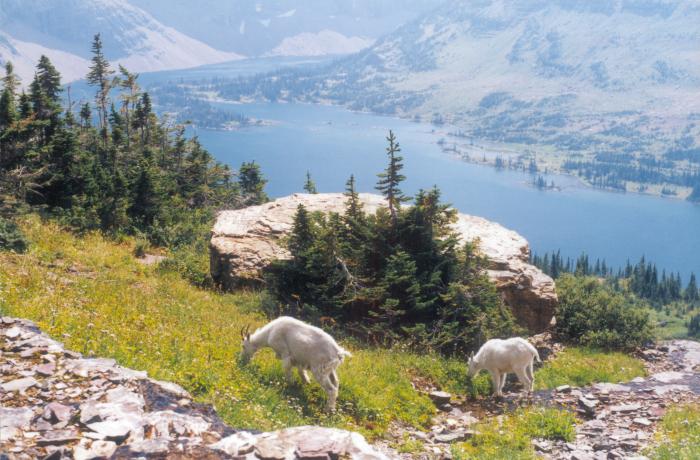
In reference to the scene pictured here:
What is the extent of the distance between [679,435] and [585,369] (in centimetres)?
636

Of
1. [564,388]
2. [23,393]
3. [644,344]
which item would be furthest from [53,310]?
[644,344]

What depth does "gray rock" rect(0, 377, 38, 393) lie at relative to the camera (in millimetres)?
6801

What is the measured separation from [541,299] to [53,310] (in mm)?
13625

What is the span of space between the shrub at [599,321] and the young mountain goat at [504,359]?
7.99m

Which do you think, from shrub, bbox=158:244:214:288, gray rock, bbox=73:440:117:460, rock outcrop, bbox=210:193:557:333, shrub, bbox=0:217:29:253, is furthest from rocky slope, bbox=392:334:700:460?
shrub, bbox=0:217:29:253

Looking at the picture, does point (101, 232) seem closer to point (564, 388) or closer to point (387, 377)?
point (387, 377)

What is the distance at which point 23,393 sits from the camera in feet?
22.2

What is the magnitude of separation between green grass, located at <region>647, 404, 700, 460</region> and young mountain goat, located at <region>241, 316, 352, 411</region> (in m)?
4.87

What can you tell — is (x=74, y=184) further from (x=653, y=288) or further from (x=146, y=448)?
(x=653, y=288)

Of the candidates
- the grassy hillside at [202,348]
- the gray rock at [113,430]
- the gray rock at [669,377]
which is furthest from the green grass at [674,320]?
the gray rock at [113,430]

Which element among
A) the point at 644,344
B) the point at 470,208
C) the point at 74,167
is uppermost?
the point at 74,167

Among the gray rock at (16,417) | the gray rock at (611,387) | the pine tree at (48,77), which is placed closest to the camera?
the gray rock at (16,417)

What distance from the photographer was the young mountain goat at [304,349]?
9500 mm

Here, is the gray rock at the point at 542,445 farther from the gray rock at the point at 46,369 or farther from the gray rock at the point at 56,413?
the gray rock at the point at 46,369
